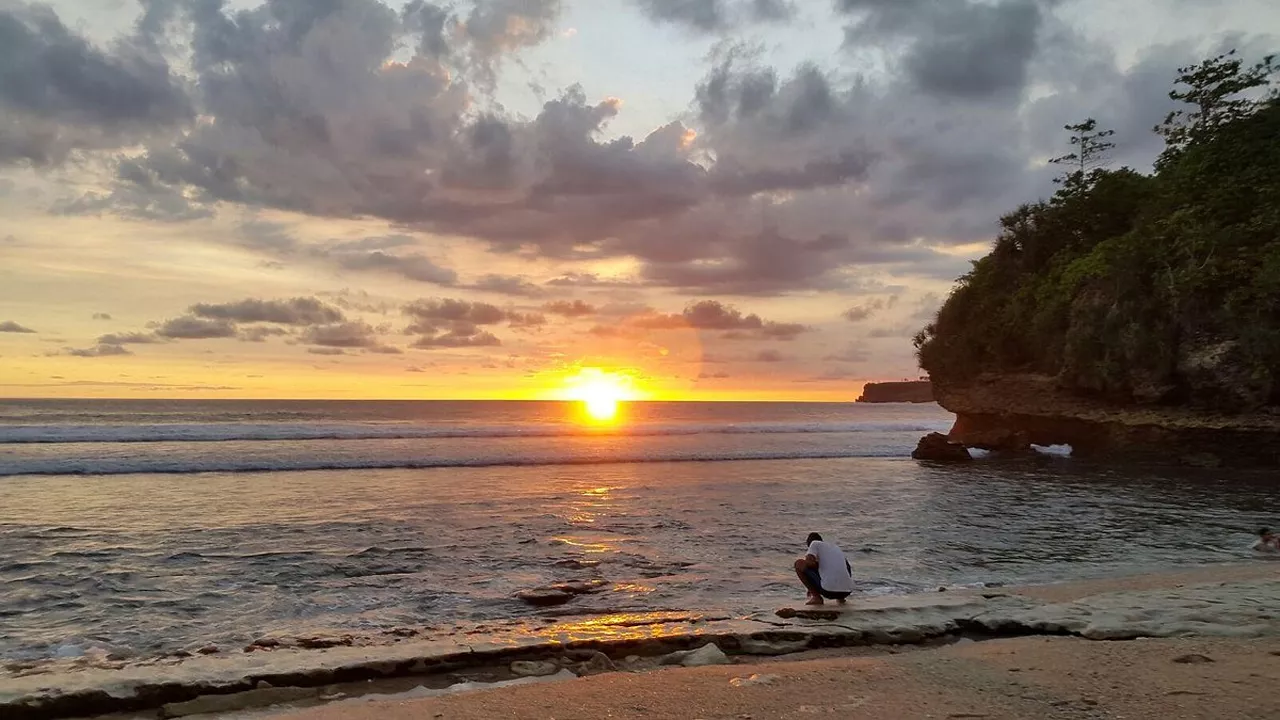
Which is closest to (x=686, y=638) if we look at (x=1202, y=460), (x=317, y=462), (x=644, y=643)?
(x=644, y=643)

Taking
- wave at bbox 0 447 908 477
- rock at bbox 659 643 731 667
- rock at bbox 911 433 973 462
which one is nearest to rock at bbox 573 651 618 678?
rock at bbox 659 643 731 667

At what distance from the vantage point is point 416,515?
19.6 metres

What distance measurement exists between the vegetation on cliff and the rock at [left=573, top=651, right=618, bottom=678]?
31124mm

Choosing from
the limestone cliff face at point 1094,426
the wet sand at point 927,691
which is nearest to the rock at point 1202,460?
the limestone cliff face at point 1094,426

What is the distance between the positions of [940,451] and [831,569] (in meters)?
33.6

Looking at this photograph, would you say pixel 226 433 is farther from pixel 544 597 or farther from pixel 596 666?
pixel 596 666

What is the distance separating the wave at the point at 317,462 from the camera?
101 ft

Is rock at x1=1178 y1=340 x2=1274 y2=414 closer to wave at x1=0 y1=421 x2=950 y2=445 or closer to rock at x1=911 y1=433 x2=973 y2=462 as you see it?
rock at x1=911 y1=433 x2=973 y2=462

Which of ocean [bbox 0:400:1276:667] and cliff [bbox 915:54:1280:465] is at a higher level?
cliff [bbox 915:54:1280:465]

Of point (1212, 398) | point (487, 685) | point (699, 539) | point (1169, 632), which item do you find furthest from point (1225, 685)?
point (1212, 398)

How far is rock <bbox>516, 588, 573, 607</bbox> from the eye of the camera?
35.9 ft

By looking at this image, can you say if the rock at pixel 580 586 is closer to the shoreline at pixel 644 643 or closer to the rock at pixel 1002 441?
the shoreline at pixel 644 643

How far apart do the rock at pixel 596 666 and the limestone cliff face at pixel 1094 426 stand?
108 feet

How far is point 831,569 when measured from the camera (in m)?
10.4
